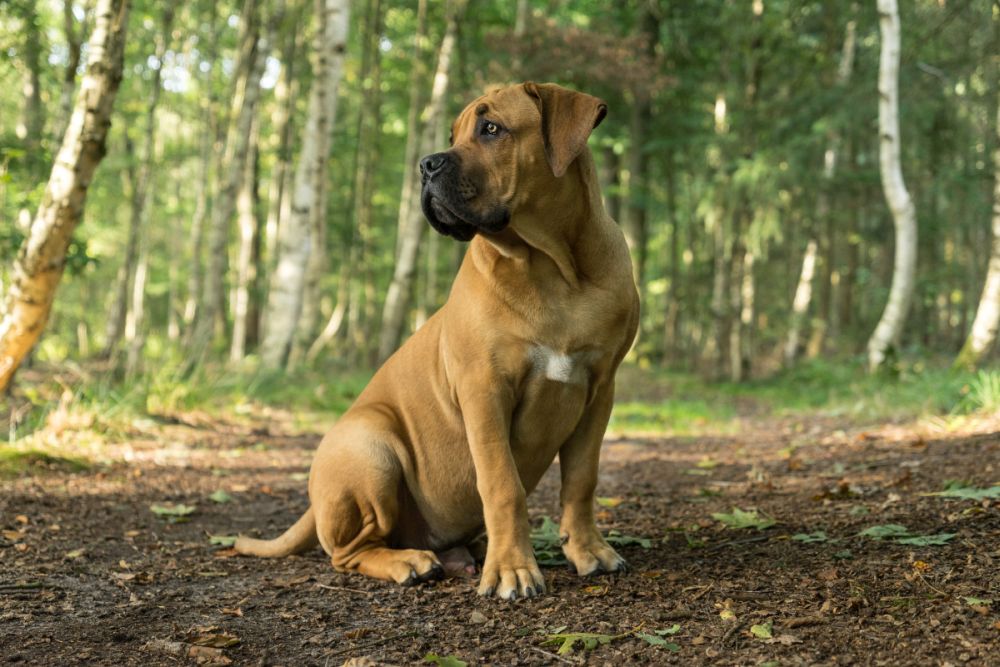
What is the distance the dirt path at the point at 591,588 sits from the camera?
2.73 m

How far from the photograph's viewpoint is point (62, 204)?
5883 millimetres

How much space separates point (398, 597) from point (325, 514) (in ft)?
1.91

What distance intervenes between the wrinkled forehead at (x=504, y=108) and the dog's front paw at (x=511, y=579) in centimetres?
176

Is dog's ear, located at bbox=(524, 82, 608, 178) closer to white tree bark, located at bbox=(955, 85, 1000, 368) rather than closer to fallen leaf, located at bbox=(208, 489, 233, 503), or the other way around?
fallen leaf, located at bbox=(208, 489, 233, 503)

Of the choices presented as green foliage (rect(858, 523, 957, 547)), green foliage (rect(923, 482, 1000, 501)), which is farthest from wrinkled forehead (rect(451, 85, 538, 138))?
green foliage (rect(923, 482, 1000, 501))

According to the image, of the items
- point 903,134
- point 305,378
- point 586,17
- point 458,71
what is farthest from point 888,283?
point 305,378

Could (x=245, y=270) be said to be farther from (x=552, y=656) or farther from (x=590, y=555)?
(x=552, y=656)

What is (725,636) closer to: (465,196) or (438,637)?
(438,637)

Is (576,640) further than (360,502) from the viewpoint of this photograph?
No

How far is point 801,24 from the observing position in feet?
63.3

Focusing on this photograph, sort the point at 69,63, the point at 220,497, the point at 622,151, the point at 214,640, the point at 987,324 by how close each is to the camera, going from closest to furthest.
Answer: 1. the point at 214,640
2. the point at 220,497
3. the point at 69,63
4. the point at 987,324
5. the point at 622,151

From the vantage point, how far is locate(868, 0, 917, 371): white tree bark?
12180 millimetres

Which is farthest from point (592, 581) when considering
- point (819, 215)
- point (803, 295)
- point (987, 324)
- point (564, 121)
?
point (803, 295)

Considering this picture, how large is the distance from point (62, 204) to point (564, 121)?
4.06 m
